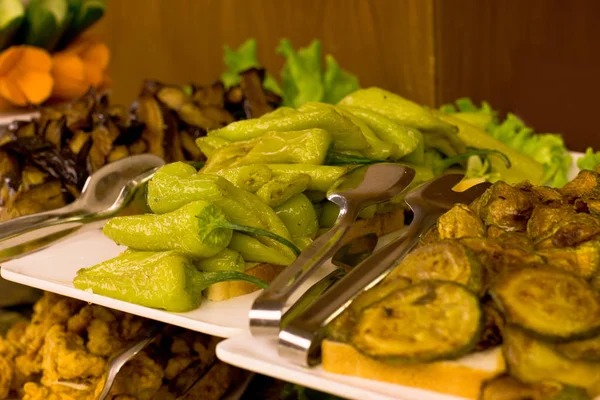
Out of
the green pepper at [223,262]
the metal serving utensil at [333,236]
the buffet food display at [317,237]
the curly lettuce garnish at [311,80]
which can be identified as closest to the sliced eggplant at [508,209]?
the buffet food display at [317,237]

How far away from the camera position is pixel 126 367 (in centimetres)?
160

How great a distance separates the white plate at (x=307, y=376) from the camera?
3.35 ft

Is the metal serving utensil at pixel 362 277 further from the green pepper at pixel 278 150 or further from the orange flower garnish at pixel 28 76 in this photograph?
the orange flower garnish at pixel 28 76

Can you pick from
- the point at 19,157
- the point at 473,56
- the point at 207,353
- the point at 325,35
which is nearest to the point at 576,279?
the point at 207,353

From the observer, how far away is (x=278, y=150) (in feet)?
5.47

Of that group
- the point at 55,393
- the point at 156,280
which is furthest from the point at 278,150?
the point at 55,393

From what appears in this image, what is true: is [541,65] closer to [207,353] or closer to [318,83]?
[318,83]

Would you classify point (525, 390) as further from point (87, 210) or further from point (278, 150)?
point (87, 210)

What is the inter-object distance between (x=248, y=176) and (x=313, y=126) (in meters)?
0.24

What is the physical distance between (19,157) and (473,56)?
1.85 meters

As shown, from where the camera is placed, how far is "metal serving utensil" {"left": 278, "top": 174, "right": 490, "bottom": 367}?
1089 mm

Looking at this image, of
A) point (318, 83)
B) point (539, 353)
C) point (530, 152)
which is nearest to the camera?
point (539, 353)

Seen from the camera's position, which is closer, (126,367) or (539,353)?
(539,353)

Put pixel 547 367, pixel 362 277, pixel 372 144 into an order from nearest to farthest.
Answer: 1. pixel 547 367
2. pixel 362 277
3. pixel 372 144
